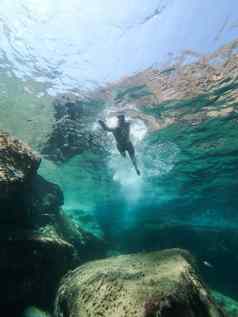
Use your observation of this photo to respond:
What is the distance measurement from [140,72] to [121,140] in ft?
9.99

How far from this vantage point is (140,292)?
412 cm

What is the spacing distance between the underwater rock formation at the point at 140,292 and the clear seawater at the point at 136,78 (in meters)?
8.13

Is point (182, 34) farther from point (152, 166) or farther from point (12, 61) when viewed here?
point (152, 166)

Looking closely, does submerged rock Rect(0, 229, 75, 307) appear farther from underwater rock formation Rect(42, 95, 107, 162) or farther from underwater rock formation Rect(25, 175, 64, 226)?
underwater rock formation Rect(42, 95, 107, 162)

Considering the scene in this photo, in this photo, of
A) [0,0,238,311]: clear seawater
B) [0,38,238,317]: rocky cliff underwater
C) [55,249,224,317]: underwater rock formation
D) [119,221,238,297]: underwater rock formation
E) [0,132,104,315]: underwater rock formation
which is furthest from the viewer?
[119,221,238,297]: underwater rock formation

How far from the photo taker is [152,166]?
19969 millimetres

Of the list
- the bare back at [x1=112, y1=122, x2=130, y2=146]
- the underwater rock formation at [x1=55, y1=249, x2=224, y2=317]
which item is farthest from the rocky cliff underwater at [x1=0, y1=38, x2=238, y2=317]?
the bare back at [x1=112, y1=122, x2=130, y2=146]

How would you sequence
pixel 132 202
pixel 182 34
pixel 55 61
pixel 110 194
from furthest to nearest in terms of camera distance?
pixel 132 202 → pixel 110 194 → pixel 55 61 → pixel 182 34

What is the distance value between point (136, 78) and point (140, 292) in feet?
31.1

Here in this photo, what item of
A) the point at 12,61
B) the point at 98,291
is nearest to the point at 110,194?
the point at 12,61

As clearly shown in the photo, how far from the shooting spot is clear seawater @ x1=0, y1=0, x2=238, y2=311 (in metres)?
9.50

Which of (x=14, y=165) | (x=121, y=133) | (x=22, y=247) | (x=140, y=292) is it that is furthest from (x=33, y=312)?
(x=121, y=133)

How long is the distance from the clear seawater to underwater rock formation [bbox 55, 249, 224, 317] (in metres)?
8.13

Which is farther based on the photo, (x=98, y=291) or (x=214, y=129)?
(x=214, y=129)
